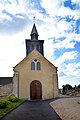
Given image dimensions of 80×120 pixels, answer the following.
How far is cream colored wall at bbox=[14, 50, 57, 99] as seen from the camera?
31125 mm

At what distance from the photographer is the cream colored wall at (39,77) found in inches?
1225

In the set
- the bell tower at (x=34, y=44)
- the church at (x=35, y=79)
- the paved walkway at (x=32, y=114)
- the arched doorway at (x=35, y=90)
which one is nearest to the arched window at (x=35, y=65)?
the church at (x=35, y=79)

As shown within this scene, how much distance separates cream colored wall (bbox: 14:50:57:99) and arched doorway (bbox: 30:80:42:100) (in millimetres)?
543

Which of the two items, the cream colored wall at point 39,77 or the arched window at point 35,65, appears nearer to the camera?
the cream colored wall at point 39,77

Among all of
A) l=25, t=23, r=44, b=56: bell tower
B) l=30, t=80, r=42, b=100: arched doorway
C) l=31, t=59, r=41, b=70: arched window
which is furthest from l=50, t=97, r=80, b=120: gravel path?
l=25, t=23, r=44, b=56: bell tower

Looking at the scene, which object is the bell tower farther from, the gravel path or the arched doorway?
the gravel path

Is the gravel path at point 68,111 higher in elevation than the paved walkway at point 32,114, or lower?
higher

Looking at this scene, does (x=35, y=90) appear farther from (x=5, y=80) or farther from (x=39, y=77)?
(x=5, y=80)

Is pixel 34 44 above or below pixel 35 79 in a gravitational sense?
above

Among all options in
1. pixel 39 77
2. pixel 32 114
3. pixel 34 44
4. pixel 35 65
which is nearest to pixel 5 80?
pixel 34 44

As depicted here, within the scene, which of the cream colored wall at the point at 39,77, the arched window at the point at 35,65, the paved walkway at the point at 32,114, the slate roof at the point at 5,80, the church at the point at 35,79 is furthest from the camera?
the slate roof at the point at 5,80

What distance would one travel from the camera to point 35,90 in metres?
31.9

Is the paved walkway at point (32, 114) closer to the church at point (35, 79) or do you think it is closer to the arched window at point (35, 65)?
the church at point (35, 79)

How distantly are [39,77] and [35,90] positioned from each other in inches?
82.1
